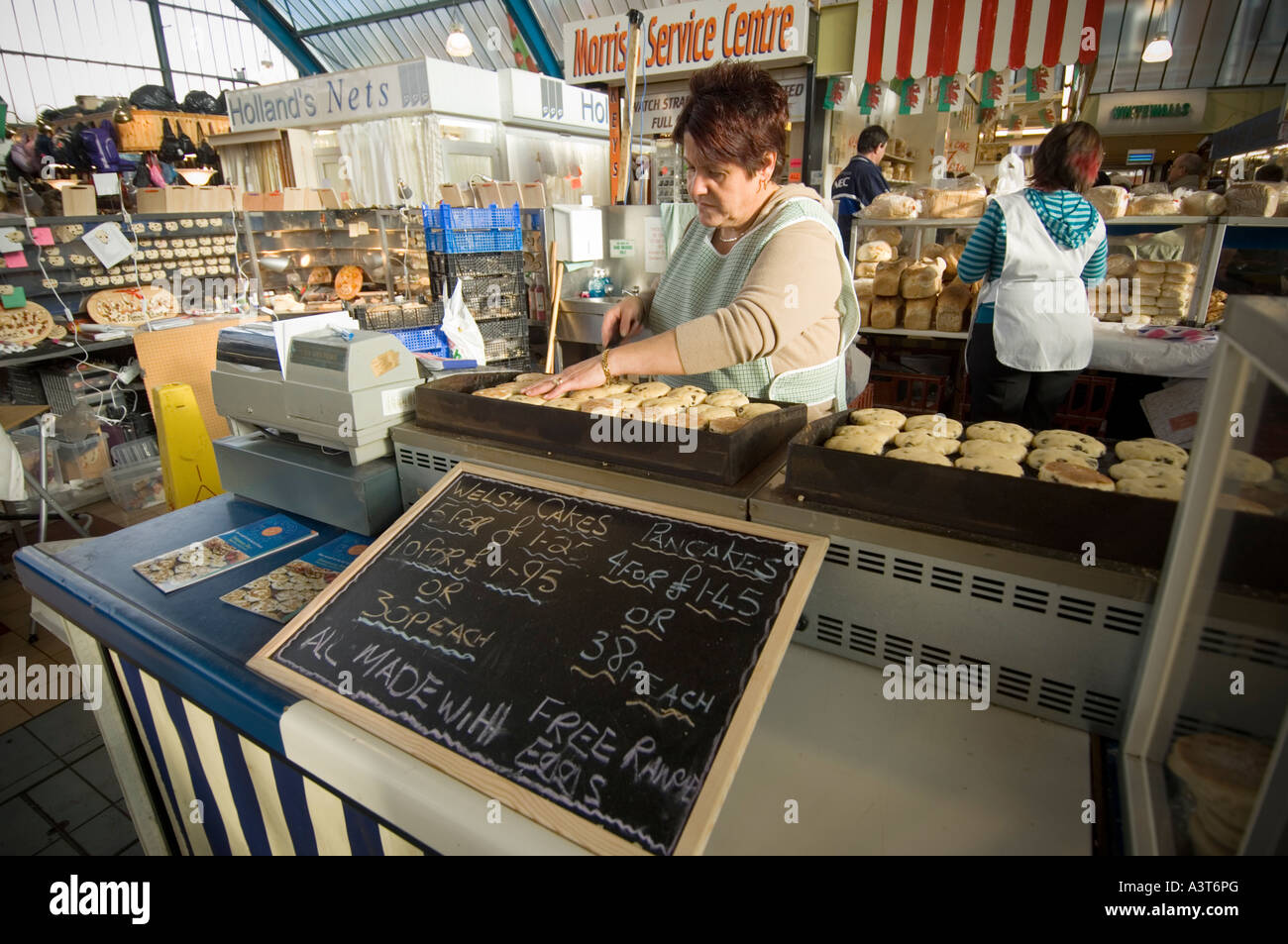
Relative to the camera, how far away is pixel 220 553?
1.74 m

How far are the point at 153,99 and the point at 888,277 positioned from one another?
1335 centimetres

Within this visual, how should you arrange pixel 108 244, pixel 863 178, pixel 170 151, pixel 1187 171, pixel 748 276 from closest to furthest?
1. pixel 748 276
2. pixel 108 244
3. pixel 863 178
4. pixel 1187 171
5. pixel 170 151

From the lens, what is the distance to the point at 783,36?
7.54 m

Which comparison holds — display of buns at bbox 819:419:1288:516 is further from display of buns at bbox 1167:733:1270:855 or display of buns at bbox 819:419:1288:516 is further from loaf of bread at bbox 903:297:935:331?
loaf of bread at bbox 903:297:935:331

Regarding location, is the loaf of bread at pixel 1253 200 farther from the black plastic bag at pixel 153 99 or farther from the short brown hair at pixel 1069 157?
the black plastic bag at pixel 153 99

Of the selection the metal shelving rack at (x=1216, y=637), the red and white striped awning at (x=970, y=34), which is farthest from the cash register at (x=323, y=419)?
the red and white striped awning at (x=970, y=34)

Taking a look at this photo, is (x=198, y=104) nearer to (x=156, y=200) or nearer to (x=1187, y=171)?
(x=156, y=200)

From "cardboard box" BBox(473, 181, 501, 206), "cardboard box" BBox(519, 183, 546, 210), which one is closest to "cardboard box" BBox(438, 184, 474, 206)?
"cardboard box" BBox(473, 181, 501, 206)

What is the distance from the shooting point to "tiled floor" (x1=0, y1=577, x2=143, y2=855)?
225 centimetres

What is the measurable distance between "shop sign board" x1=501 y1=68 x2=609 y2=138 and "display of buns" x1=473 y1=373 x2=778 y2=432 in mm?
10278

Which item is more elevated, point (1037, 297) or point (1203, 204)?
point (1203, 204)

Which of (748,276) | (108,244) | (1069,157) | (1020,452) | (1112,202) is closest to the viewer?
(1020,452)

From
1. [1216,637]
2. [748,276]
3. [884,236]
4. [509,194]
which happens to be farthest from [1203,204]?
[509,194]

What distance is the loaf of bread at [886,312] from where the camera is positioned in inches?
183
